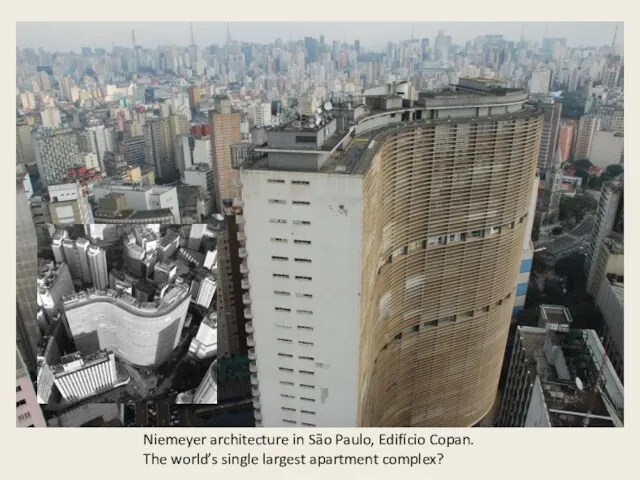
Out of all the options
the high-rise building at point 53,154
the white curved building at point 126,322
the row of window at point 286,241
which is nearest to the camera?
the row of window at point 286,241

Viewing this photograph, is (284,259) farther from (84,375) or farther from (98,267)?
(84,375)

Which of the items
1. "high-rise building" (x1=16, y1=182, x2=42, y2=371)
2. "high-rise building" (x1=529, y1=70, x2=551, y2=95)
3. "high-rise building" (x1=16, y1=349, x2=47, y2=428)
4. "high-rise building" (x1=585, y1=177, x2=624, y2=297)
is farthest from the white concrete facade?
"high-rise building" (x1=529, y1=70, x2=551, y2=95)

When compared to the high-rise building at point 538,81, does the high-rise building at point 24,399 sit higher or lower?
lower

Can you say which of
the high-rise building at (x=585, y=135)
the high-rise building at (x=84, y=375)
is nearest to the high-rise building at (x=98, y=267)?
the high-rise building at (x=84, y=375)

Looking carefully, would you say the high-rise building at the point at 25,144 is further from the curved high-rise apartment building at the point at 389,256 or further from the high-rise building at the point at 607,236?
the high-rise building at the point at 607,236

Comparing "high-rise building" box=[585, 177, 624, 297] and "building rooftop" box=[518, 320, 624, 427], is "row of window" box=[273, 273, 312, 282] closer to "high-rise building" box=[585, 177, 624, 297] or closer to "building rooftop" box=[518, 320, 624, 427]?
"building rooftop" box=[518, 320, 624, 427]

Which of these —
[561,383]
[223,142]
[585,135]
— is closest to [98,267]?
[561,383]

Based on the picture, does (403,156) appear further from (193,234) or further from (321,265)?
(193,234)
